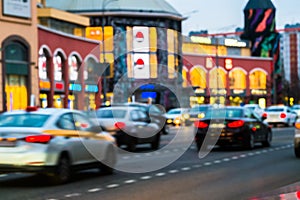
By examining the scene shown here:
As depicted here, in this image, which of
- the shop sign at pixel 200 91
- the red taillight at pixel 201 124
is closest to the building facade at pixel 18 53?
the red taillight at pixel 201 124

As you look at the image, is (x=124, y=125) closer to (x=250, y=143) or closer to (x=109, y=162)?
(x=109, y=162)

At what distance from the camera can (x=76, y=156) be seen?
581 inches

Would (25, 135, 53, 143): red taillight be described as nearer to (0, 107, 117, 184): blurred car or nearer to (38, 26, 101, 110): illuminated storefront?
(0, 107, 117, 184): blurred car

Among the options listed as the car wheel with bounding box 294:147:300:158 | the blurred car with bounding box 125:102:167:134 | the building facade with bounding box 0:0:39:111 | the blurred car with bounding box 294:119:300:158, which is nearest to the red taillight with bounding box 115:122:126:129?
the blurred car with bounding box 125:102:167:134

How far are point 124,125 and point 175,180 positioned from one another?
424 cm

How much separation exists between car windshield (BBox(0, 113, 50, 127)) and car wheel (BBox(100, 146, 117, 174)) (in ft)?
7.16

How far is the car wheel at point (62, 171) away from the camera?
1402 centimetres

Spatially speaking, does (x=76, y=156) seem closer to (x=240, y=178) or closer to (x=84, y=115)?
(x=84, y=115)

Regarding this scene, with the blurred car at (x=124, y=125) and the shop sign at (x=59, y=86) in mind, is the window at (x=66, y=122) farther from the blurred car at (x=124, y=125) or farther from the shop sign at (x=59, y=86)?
the shop sign at (x=59, y=86)

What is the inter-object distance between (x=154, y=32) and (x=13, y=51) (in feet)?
146

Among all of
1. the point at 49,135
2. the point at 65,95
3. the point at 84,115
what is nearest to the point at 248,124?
the point at 84,115

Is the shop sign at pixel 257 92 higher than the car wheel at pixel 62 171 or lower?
higher

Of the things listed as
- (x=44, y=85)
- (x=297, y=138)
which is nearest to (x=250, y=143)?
(x=297, y=138)

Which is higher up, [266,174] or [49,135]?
[49,135]
